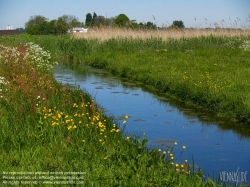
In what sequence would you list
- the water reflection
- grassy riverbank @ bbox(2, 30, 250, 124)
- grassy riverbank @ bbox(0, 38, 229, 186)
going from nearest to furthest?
grassy riverbank @ bbox(0, 38, 229, 186) → the water reflection → grassy riverbank @ bbox(2, 30, 250, 124)

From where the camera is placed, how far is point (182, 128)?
30.5 ft

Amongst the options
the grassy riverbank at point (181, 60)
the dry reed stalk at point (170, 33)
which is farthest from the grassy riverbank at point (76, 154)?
the dry reed stalk at point (170, 33)

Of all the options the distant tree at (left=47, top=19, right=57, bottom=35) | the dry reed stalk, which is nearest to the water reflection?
the dry reed stalk

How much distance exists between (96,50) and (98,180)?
71.5ft

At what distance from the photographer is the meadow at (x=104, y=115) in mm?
5535

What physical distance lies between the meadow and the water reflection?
390 millimetres

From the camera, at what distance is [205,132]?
9000 mm

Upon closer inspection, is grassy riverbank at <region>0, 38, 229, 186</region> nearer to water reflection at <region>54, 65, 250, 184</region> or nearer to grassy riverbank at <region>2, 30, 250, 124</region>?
water reflection at <region>54, 65, 250, 184</region>

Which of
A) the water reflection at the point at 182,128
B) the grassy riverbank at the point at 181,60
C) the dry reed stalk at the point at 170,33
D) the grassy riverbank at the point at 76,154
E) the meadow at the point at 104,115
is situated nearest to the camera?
Answer: the grassy riverbank at the point at 76,154

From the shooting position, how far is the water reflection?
7262 mm

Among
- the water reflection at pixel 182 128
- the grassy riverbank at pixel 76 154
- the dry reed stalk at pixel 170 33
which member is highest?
the dry reed stalk at pixel 170 33

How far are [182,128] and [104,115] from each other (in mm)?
1698

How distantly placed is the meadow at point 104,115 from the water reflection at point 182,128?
390 mm

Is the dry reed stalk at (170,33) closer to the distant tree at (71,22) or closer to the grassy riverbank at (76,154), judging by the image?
the grassy riverbank at (76,154)
